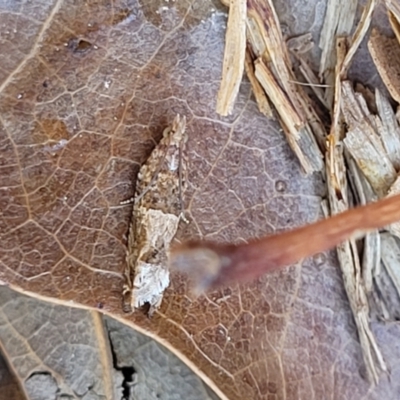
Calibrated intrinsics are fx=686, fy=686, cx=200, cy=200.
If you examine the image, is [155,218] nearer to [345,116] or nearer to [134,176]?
[134,176]

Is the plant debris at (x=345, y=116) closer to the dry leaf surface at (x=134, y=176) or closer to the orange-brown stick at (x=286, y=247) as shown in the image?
the dry leaf surface at (x=134, y=176)

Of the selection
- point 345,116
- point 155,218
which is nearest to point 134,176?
point 155,218

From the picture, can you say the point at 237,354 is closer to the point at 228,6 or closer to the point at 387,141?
the point at 387,141

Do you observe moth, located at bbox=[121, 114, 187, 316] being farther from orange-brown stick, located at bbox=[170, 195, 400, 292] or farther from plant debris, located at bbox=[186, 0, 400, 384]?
orange-brown stick, located at bbox=[170, 195, 400, 292]

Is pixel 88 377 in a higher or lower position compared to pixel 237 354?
lower

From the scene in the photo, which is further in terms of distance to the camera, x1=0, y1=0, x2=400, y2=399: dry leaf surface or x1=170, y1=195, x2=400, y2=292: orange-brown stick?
x1=0, y1=0, x2=400, y2=399: dry leaf surface

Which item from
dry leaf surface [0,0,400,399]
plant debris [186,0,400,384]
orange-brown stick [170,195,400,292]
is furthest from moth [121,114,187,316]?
orange-brown stick [170,195,400,292]

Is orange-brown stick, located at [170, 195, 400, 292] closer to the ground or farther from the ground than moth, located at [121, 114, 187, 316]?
farther from the ground

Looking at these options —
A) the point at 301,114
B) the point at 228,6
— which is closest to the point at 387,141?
the point at 301,114
